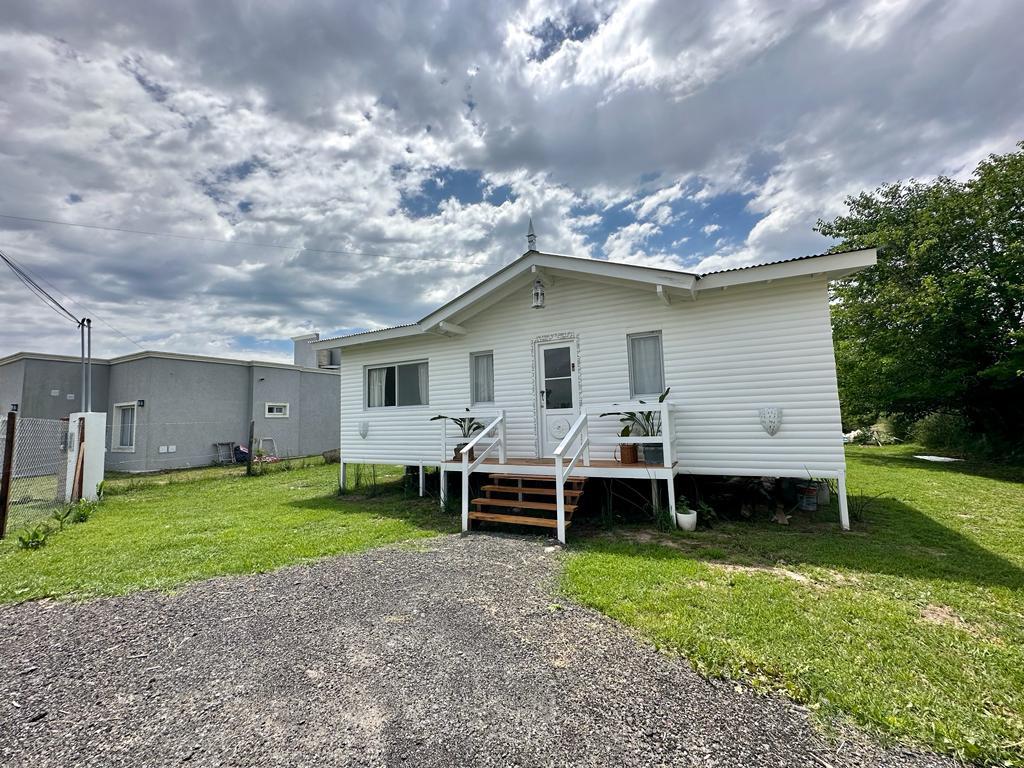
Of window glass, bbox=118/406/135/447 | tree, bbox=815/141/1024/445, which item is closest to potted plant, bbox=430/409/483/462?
window glass, bbox=118/406/135/447

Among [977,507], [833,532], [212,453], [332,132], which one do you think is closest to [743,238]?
[977,507]

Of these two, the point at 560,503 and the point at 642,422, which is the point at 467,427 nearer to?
the point at 560,503

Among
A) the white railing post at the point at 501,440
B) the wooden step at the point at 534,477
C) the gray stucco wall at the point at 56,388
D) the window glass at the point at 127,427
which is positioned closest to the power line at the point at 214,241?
the white railing post at the point at 501,440

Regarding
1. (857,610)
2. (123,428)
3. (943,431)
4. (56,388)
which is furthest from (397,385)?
(943,431)

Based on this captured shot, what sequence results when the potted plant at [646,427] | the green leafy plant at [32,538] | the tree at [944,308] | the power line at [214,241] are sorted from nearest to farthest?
the green leafy plant at [32,538] → the potted plant at [646,427] → the power line at [214,241] → the tree at [944,308]

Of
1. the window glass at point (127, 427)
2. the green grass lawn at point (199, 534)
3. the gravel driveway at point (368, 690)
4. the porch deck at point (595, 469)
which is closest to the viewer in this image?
the gravel driveway at point (368, 690)

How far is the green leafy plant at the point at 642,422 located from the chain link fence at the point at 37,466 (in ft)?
28.4

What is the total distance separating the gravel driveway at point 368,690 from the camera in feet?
6.40

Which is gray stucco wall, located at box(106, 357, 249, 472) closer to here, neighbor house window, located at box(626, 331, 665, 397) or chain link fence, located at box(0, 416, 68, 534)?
chain link fence, located at box(0, 416, 68, 534)

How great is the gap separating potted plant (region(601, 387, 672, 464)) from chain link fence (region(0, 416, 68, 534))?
340 inches

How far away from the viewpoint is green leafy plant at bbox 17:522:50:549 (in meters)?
5.20

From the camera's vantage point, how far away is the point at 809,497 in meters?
6.56

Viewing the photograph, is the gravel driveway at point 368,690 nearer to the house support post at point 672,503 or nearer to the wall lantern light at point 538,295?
the house support post at point 672,503

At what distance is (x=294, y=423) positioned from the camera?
1725 cm
